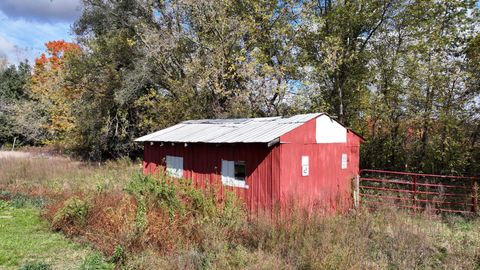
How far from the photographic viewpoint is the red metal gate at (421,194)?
996cm

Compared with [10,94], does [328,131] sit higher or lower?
lower

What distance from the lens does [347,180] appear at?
37.2 ft

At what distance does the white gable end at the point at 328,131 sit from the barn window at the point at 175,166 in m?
4.52

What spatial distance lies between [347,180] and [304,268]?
646 centimetres

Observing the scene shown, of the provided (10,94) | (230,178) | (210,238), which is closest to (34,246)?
(210,238)

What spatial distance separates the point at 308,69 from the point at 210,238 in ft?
40.4

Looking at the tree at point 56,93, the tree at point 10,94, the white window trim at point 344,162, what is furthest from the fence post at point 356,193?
the tree at point 10,94

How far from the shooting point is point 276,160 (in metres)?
9.02

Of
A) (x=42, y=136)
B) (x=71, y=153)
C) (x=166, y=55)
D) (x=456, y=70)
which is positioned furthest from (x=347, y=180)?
(x=42, y=136)

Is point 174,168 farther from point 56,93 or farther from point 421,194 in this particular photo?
point 56,93

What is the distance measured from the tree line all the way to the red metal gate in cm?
140

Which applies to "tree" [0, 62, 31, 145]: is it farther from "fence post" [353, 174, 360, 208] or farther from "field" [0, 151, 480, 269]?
"fence post" [353, 174, 360, 208]

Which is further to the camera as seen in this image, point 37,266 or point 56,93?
point 56,93

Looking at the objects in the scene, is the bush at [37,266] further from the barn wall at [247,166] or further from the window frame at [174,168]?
the window frame at [174,168]
